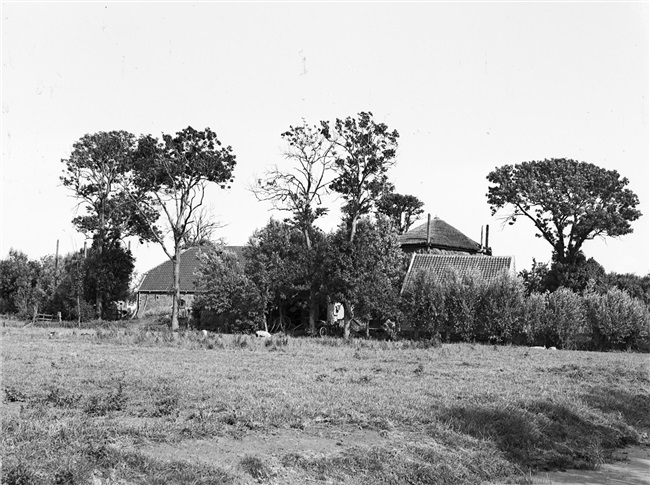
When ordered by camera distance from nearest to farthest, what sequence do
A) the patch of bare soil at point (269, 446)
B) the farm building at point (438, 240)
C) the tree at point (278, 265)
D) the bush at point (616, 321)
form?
the patch of bare soil at point (269, 446) < the bush at point (616, 321) < the tree at point (278, 265) < the farm building at point (438, 240)

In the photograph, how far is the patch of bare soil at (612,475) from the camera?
10172mm

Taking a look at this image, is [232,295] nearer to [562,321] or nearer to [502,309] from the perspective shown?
[502,309]

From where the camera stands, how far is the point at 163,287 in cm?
6222

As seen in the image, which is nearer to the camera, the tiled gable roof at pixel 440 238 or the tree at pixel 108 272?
the tree at pixel 108 272

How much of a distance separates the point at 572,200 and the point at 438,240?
12.1 meters

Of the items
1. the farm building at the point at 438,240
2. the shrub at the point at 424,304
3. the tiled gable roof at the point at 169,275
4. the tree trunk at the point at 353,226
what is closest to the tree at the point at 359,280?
the tree trunk at the point at 353,226

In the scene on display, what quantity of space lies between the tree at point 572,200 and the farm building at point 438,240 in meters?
6.78

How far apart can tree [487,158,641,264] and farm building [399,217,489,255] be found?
6782 millimetres

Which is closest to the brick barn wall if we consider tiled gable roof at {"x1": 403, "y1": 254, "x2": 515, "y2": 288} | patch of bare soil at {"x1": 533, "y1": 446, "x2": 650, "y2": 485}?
tiled gable roof at {"x1": 403, "y1": 254, "x2": 515, "y2": 288}

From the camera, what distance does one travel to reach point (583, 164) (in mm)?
55406

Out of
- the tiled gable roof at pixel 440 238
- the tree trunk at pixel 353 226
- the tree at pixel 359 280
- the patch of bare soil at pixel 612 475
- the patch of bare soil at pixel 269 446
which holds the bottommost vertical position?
the patch of bare soil at pixel 612 475

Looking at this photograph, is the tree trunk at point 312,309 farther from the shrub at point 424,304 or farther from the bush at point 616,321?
the bush at point 616,321

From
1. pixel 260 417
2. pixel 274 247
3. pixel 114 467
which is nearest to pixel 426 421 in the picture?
pixel 260 417

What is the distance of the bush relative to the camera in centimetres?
3641
